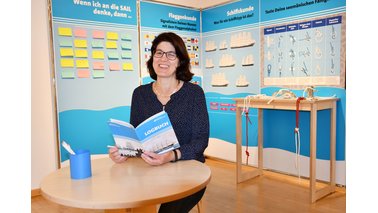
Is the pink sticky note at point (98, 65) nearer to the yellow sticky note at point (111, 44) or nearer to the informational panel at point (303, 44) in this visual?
the yellow sticky note at point (111, 44)

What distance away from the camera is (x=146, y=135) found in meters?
1.55

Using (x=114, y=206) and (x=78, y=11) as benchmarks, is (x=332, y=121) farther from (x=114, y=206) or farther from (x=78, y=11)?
(x=78, y=11)

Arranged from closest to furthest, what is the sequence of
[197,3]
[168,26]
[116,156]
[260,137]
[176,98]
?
[116,156] → [176,98] → [260,137] → [168,26] → [197,3]

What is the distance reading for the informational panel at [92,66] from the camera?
3.48 metres

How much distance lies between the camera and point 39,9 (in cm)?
331

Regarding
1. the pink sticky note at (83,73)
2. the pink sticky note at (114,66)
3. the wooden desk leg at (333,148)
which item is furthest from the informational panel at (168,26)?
the wooden desk leg at (333,148)

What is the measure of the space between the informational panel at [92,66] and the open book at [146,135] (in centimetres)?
212

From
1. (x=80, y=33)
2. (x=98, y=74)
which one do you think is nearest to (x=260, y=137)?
(x=98, y=74)

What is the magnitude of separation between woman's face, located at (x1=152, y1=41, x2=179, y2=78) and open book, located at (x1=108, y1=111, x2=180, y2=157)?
1.68ft

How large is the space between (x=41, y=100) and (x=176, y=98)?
2045 millimetres

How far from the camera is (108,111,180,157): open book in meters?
1.52

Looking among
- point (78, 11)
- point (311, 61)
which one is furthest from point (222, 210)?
point (78, 11)

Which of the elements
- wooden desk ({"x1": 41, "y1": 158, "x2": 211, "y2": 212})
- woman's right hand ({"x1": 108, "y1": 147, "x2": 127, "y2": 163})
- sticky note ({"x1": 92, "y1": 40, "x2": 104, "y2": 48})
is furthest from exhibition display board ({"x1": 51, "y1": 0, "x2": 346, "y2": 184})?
wooden desk ({"x1": 41, "y1": 158, "x2": 211, "y2": 212})

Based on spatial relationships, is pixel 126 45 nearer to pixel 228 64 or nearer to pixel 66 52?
pixel 66 52
